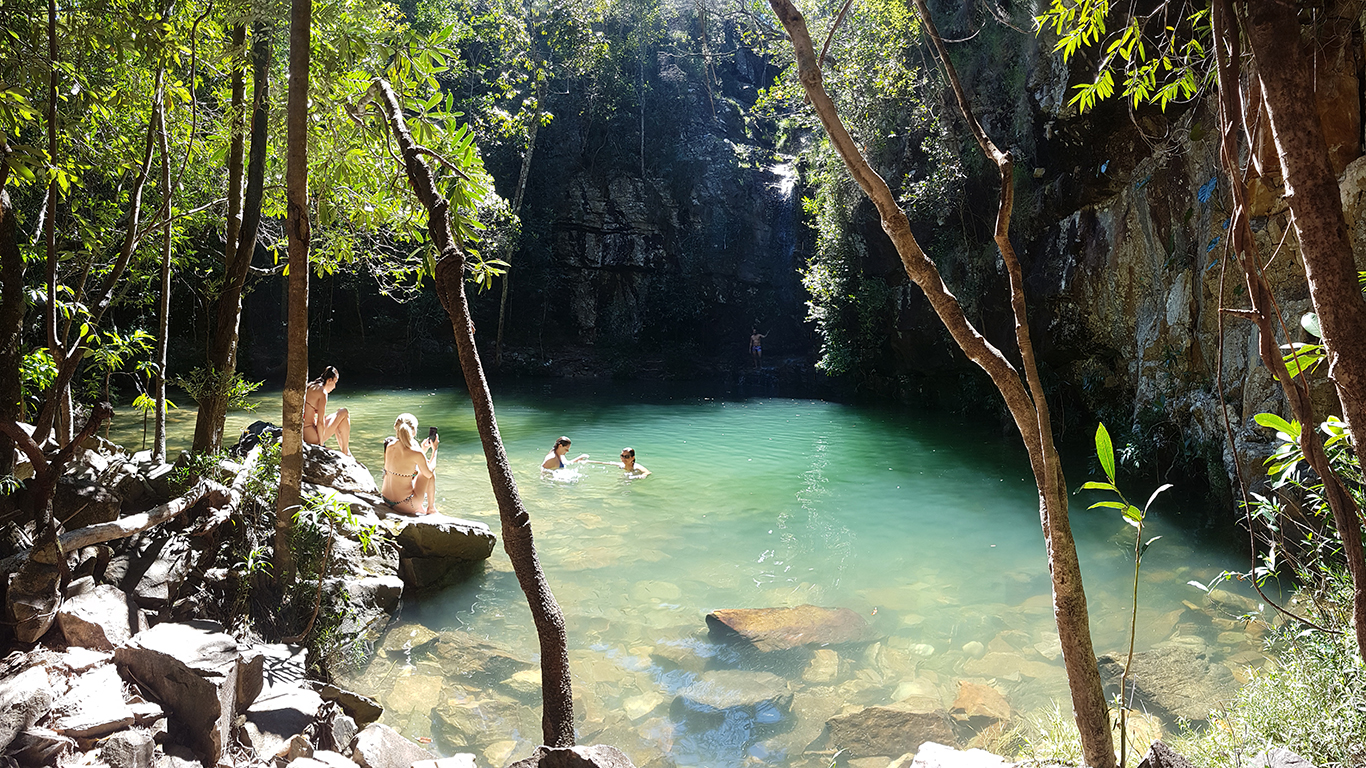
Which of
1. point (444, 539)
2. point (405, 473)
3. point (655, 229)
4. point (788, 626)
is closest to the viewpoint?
point (788, 626)

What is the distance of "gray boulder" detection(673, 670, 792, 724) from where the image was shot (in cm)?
462

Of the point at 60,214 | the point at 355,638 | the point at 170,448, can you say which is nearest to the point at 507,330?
the point at 170,448

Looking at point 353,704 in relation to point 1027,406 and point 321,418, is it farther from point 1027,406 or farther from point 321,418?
point 321,418

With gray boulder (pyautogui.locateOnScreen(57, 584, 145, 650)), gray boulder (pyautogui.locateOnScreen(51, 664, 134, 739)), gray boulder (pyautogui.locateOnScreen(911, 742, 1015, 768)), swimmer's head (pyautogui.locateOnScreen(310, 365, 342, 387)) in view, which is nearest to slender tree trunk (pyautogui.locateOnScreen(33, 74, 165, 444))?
gray boulder (pyautogui.locateOnScreen(57, 584, 145, 650))

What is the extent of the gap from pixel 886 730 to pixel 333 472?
5.45 metres

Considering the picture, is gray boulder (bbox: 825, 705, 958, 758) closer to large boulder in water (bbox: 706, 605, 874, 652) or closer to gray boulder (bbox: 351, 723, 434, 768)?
large boulder in water (bbox: 706, 605, 874, 652)

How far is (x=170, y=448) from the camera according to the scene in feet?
32.4

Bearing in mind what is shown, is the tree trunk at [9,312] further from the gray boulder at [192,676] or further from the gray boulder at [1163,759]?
the gray boulder at [1163,759]

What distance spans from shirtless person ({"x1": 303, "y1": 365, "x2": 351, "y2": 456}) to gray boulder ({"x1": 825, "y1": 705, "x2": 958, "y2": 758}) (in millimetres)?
6181

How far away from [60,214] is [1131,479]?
1241 centimetres

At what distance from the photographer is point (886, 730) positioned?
14.1 ft

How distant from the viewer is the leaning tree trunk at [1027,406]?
2309 mm

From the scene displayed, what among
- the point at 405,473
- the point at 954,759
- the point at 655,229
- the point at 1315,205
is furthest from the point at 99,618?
the point at 655,229

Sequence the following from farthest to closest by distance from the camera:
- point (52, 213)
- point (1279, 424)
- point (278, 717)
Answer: point (52, 213), point (278, 717), point (1279, 424)
